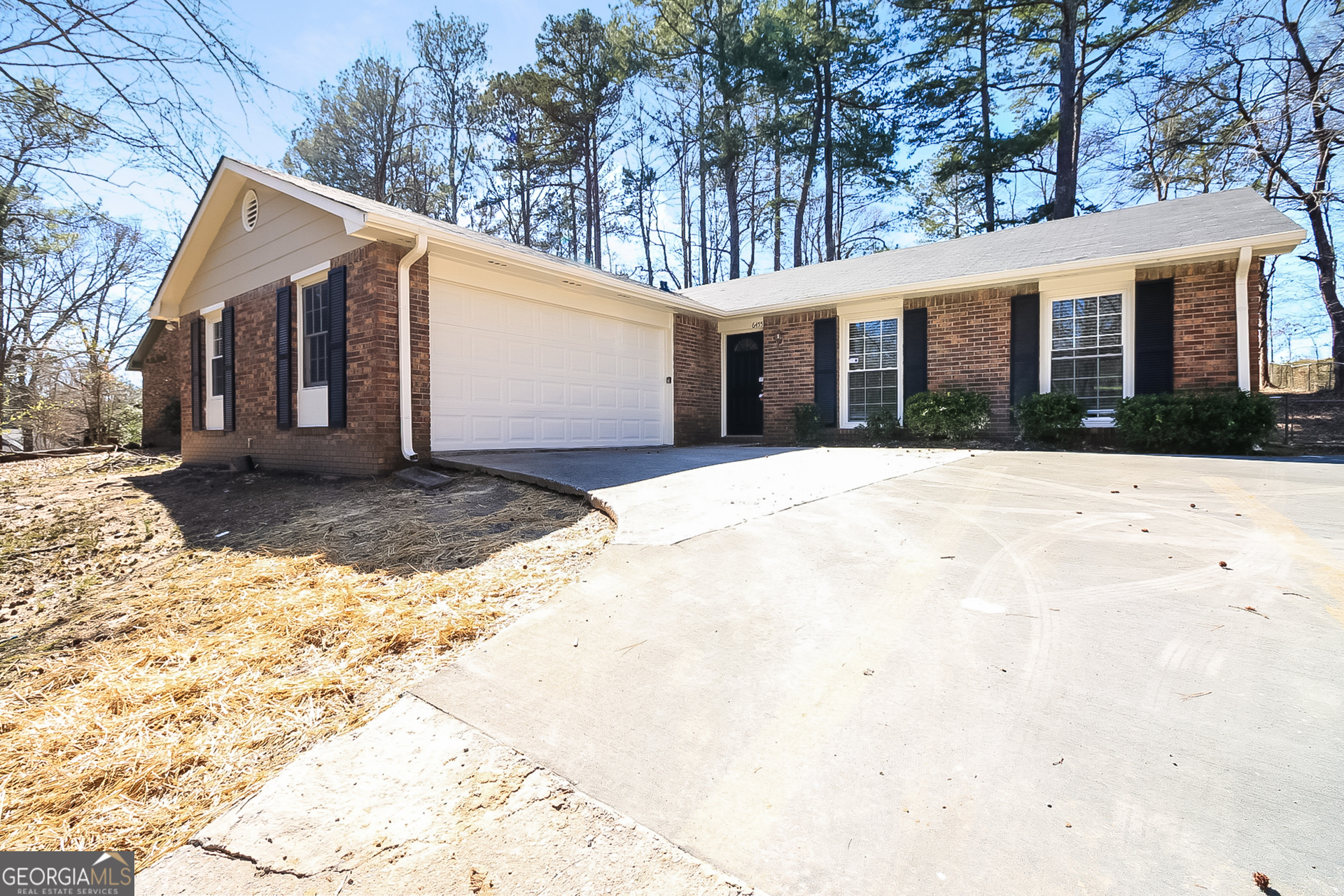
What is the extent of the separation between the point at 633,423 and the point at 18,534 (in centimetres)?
726

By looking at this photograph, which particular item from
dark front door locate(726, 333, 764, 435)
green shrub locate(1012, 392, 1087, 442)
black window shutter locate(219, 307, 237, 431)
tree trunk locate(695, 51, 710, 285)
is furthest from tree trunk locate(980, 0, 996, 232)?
black window shutter locate(219, 307, 237, 431)

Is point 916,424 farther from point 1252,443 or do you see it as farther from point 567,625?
point 567,625

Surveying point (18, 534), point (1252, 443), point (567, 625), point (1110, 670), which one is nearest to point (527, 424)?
point (18, 534)

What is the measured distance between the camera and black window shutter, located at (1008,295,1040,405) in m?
9.21

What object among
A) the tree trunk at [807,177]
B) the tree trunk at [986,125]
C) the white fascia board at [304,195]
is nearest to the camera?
the white fascia board at [304,195]

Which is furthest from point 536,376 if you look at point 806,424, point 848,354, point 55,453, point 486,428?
point 55,453

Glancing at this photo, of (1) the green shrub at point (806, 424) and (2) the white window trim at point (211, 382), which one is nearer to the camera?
(2) the white window trim at point (211, 382)

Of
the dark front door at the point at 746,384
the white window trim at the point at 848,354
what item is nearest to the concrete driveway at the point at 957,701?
the white window trim at the point at 848,354

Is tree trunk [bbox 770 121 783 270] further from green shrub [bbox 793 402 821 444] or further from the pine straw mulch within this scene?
the pine straw mulch

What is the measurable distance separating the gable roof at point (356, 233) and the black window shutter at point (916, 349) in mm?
3616

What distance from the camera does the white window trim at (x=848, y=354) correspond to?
10.3 metres

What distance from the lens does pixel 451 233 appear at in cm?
715

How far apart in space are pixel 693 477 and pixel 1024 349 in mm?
6493

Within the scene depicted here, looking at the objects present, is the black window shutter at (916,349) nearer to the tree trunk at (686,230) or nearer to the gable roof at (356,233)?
the gable roof at (356,233)
